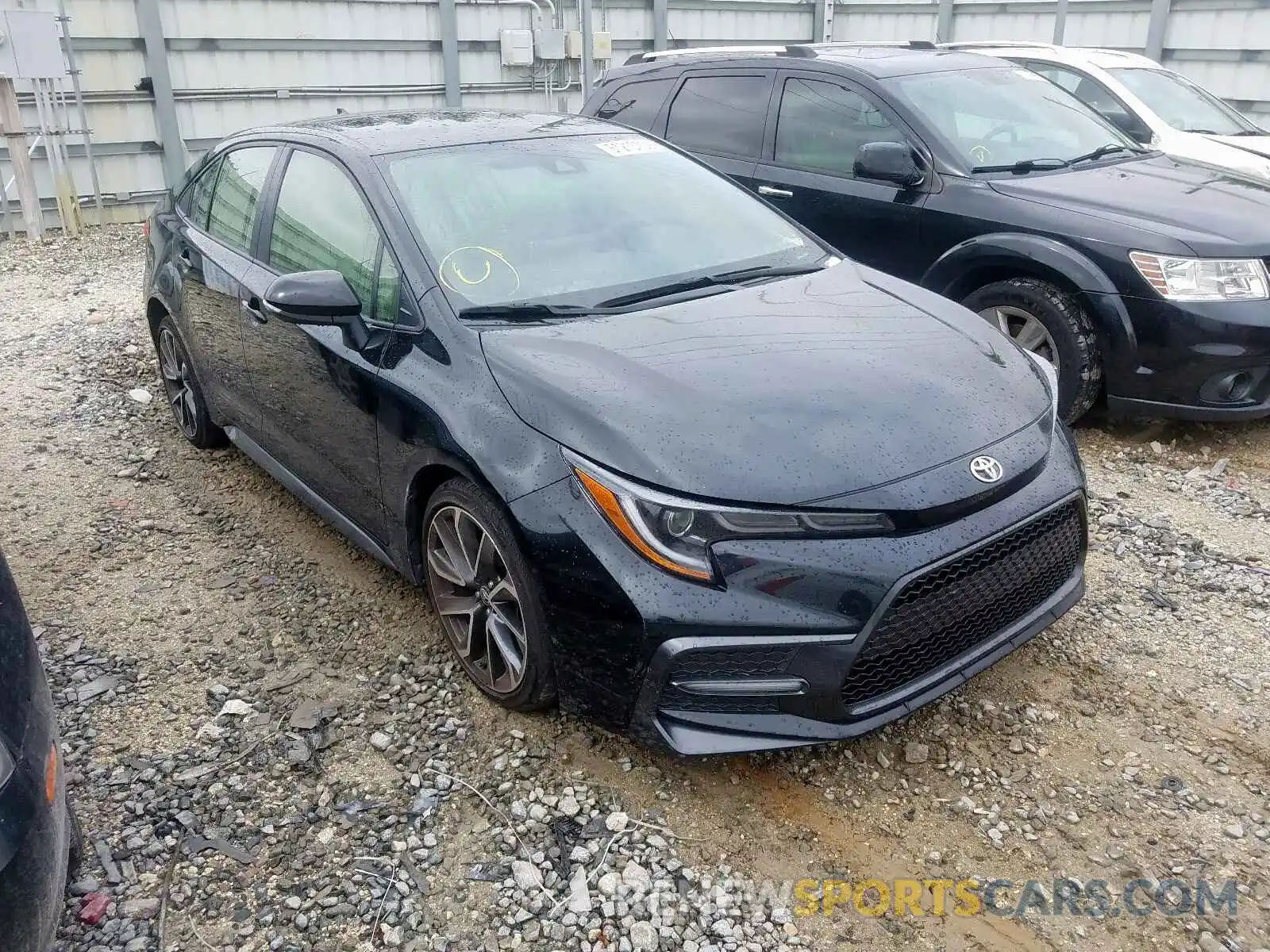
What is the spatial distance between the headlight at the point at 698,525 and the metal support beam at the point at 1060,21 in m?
12.0

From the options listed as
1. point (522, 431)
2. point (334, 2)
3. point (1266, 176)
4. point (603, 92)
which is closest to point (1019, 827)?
point (522, 431)

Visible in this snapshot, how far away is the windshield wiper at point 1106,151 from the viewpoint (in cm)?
530

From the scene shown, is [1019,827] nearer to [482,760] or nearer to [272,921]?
[482,760]

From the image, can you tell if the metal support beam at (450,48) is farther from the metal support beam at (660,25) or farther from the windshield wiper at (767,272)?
the windshield wiper at (767,272)

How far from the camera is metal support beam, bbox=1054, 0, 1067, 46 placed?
12203mm

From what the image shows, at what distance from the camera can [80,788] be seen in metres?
2.73

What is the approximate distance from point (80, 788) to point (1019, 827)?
2485 mm

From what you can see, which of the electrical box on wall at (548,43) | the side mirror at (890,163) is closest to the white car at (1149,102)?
the side mirror at (890,163)

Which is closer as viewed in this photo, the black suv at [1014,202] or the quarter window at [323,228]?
the quarter window at [323,228]

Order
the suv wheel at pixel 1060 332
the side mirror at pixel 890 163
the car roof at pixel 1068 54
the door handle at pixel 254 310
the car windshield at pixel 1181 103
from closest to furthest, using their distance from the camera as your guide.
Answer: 1. the door handle at pixel 254 310
2. the suv wheel at pixel 1060 332
3. the side mirror at pixel 890 163
4. the car windshield at pixel 1181 103
5. the car roof at pixel 1068 54

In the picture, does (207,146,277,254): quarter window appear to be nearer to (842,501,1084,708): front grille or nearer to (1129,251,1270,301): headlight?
(842,501,1084,708): front grille

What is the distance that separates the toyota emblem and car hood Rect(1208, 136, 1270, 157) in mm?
6539

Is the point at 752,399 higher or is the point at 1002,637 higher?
the point at 752,399

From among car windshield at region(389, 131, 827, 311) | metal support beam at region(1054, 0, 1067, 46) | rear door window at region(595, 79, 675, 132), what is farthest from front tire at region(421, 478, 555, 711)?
metal support beam at region(1054, 0, 1067, 46)
